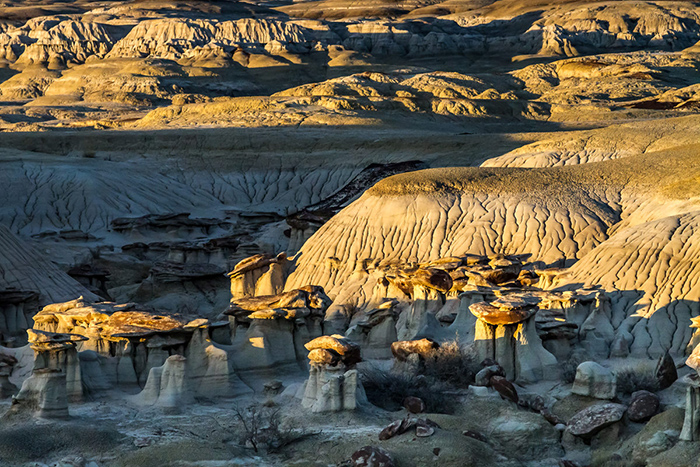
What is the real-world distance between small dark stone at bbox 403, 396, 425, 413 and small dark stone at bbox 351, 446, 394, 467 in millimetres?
3226

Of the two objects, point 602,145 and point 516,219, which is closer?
point 516,219

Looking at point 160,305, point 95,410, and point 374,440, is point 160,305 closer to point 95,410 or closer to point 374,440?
point 95,410

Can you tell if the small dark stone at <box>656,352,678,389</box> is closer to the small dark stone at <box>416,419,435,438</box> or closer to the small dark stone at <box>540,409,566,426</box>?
the small dark stone at <box>540,409,566,426</box>

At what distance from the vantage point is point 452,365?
2170 cm

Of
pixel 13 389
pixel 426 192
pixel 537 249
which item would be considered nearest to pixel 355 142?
pixel 426 192

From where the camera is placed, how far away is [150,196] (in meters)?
59.8

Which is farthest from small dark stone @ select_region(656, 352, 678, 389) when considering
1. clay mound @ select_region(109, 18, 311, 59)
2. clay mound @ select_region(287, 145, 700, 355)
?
clay mound @ select_region(109, 18, 311, 59)

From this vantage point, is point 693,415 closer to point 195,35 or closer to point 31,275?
point 31,275

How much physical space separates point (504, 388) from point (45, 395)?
809cm

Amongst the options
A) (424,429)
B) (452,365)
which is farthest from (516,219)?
(424,429)

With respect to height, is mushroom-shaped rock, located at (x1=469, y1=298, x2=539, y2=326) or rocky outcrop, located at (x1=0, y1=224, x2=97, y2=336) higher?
mushroom-shaped rock, located at (x1=469, y1=298, x2=539, y2=326)

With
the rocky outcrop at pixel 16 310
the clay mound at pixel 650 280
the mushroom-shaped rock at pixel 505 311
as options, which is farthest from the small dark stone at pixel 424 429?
the rocky outcrop at pixel 16 310

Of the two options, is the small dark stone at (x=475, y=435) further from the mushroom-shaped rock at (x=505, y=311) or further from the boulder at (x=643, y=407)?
the mushroom-shaped rock at (x=505, y=311)

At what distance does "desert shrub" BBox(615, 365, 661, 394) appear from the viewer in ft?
63.5
